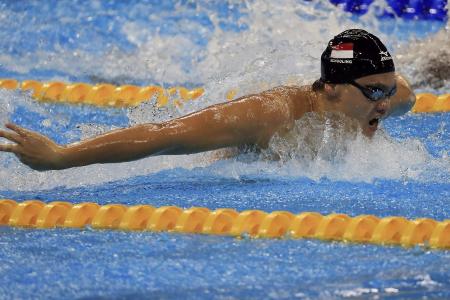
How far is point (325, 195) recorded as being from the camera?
346 centimetres

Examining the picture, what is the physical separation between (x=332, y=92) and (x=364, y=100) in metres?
0.14

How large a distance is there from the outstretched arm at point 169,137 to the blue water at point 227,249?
0.27 m

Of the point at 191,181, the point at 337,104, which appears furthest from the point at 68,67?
the point at 337,104

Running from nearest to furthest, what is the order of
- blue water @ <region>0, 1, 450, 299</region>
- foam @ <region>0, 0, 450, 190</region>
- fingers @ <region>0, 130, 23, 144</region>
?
blue water @ <region>0, 1, 450, 299</region> < fingers @ <region>0, 130, 23, 144</region> < foam @ <region>0, 0, 450, 190</region>

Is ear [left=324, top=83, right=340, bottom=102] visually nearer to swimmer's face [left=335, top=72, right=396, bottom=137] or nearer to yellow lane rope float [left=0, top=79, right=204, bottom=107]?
swimmer's face [left=335, top=72, right=396, bottom=137]

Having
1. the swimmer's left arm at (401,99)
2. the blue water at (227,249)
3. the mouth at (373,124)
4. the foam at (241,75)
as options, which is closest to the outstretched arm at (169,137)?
the foam at (241,75)

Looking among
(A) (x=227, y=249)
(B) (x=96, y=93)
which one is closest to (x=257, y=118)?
(A) (x=227, y=249)

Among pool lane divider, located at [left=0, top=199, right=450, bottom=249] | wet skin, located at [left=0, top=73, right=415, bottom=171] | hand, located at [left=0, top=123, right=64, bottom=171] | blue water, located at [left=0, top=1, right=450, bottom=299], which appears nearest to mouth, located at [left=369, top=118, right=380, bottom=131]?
wet skin, located at [left=0, top=73, right=415, bottom=171]

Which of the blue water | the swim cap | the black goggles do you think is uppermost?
the swim cap

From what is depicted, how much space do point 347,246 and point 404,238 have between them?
20cm

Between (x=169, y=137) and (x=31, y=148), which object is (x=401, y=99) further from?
(x=31, y=148)

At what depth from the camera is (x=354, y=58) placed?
136 inches

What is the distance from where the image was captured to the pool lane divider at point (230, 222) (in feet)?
9.54

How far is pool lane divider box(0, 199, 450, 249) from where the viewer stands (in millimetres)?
2908
